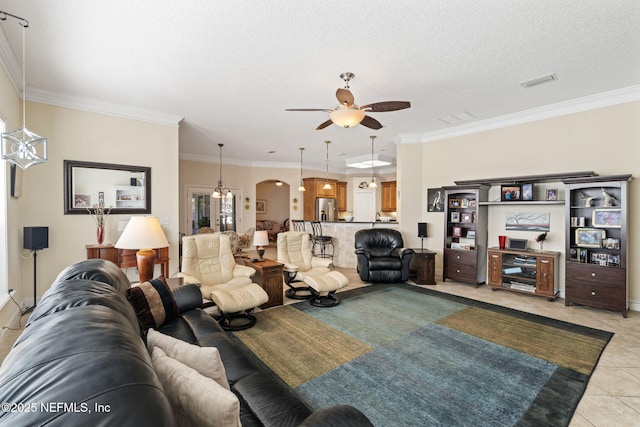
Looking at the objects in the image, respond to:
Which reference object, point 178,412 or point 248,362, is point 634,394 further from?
point 178,412

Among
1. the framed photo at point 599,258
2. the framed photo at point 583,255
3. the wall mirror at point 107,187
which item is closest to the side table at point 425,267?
the framed photo at point 583,255

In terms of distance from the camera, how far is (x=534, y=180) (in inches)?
180

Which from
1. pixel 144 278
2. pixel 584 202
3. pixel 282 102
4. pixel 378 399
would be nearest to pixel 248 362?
pixel 378 399

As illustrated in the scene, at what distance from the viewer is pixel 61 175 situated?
157 inches

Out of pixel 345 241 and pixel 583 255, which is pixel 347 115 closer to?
pixel 583 255

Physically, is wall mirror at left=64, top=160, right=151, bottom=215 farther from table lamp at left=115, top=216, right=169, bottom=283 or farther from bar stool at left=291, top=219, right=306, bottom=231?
bar stool at left=291, top=219, right=306, bottom=231

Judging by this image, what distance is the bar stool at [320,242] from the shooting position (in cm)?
694

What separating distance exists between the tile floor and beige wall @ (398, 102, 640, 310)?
65 centimetres

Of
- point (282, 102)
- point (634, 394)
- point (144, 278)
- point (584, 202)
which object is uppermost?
point (282, 102)

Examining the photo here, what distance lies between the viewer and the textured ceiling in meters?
2.34

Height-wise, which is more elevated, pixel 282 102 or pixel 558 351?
pixel 282 102

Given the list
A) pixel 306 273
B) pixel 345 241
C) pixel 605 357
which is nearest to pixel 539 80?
pixel 605 357

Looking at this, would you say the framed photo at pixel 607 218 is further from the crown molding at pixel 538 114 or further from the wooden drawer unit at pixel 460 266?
the wooden drawer unit at pixel 460 266

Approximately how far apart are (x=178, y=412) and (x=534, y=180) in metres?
5.43
